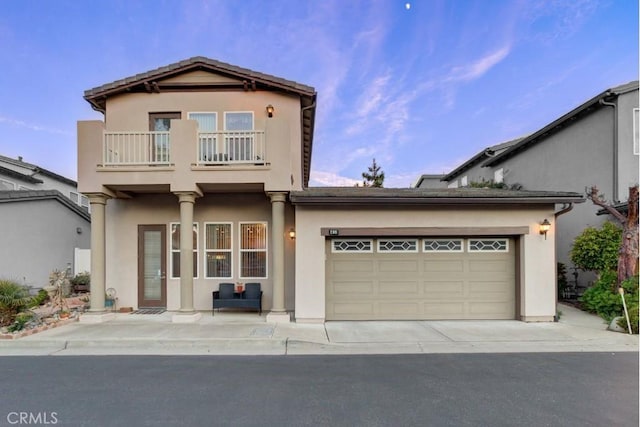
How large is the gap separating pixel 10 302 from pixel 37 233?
246 inches

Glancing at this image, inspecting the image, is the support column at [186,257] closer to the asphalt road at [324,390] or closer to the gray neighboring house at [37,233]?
the asphalt road at [324,390]

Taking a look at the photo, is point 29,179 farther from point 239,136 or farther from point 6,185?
point 239,136

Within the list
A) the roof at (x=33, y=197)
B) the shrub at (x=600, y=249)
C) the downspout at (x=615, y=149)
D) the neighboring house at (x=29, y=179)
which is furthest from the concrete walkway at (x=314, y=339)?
the neighboring house at (x=29, y=179)

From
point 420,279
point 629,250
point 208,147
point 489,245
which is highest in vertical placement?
point 208,147

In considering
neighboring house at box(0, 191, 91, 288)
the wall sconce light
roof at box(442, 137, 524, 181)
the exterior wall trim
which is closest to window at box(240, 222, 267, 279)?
the exterior wall trim

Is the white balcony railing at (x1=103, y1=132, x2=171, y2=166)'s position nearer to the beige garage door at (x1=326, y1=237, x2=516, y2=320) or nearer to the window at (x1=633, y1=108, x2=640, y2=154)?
the beige garage door at (x1=326, y1=237, x2=516, y2=320)

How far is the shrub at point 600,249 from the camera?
9.27 metres

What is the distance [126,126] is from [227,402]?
8.57 metres

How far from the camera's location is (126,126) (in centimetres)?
966

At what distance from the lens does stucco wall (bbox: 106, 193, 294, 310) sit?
32.1ft

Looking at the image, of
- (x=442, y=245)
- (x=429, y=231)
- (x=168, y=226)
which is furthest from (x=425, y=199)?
(x=168, y=226)

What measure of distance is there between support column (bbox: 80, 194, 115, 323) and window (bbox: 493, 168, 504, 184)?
1752 centimetres

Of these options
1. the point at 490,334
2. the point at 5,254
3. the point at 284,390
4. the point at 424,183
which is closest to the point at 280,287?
the point at 284,390

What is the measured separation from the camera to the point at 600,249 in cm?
943
